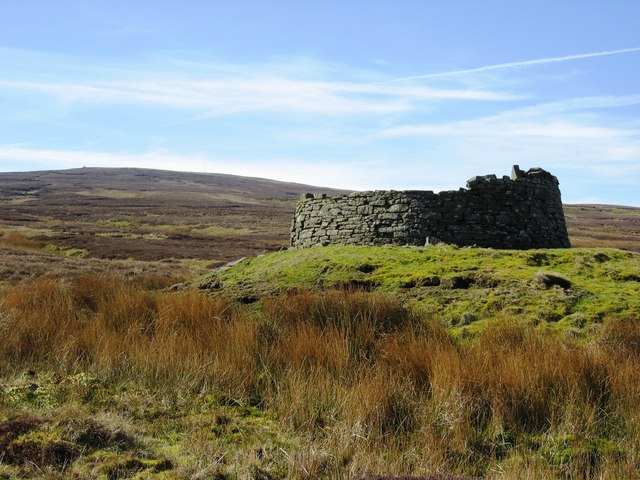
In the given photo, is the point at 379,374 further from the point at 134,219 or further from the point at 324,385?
the point at 134,219

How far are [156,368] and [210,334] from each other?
0.77 m

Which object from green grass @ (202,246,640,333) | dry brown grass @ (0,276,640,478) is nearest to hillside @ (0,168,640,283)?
green grass @ (202,246,640,333)

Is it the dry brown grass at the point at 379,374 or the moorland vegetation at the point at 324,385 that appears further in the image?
the dry brown grass at the point at 379,374

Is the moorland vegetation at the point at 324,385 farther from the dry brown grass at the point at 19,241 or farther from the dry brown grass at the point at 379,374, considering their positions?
the dry brown grass at the point at 19,241

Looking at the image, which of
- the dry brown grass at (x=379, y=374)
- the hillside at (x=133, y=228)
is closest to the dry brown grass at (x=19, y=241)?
the hillside at (x=133, y=228)

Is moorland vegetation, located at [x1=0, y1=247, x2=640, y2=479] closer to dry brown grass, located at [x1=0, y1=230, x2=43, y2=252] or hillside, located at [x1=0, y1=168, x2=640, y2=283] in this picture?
hillside, located at [x1=0, y1=168, x2=640, y2=283]

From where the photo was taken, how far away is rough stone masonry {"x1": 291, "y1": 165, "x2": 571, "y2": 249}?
33.5 feet

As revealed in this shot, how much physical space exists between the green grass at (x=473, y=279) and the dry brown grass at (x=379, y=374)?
64 cm

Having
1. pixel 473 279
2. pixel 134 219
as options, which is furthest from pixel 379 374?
pixel 134 219

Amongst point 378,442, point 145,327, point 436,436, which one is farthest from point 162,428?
point 145,327

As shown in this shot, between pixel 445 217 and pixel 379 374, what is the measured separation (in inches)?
253

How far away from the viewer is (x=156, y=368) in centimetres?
492

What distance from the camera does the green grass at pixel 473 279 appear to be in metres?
6.38

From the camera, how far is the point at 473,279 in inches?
295
